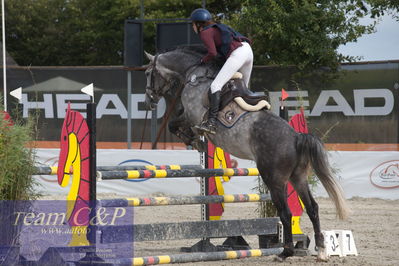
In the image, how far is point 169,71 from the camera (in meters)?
6.78

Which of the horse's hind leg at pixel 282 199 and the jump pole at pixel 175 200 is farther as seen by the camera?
the horse's hind leg at pixel 282 199

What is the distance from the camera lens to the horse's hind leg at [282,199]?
6.06 metres

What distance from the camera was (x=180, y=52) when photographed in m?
6.80

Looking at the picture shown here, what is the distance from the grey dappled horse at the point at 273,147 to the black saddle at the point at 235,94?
12 cm

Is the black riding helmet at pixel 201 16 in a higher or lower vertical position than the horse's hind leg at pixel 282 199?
higher

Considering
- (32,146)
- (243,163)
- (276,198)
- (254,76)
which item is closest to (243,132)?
(276,198)

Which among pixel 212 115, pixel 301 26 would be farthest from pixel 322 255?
pixel 301 26

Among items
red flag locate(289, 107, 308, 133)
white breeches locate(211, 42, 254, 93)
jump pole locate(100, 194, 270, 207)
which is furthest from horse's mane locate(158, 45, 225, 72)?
jump pole locate(100, 194, 270, 207)

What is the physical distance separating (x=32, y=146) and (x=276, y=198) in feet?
6.77

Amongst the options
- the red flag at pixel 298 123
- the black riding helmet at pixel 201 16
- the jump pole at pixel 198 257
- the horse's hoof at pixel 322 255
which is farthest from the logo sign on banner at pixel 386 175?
the black riding helmet at pixel 201 16

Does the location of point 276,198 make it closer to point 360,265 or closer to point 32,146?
point 360,265

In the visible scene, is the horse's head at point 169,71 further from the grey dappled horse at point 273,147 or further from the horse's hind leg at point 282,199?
the horse's hind leg at point 282,199

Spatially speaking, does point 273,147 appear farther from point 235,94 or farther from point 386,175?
point 386,175

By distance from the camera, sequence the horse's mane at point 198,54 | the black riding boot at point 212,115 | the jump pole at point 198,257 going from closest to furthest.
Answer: the jump pole at point 198,257 → the black riding boot at point 212,115 → the horse's mane at point 198,54
